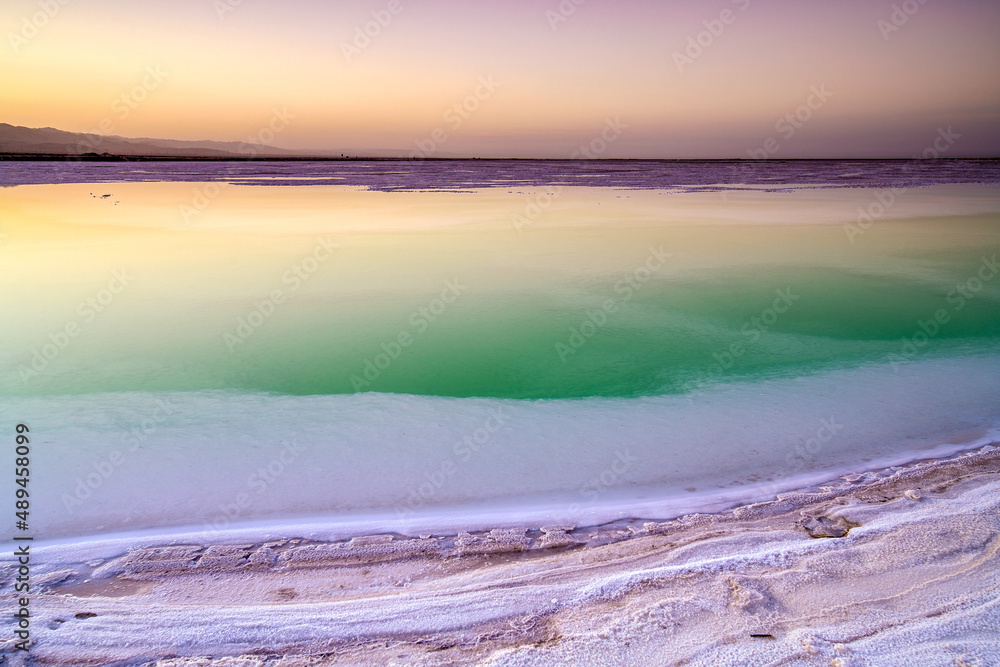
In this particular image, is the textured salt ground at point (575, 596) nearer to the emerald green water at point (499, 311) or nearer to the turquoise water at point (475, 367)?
the turquoise water at point (475, 367)

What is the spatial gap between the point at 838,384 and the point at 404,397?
4.42 meters

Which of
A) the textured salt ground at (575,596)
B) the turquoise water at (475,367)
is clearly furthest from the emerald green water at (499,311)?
the textured salt ground at (575,596)

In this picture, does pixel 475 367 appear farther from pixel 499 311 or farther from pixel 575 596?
pixel 575 596

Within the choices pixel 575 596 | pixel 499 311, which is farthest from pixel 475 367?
pixel 575 596

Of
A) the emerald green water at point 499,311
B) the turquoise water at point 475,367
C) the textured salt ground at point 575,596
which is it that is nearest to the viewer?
the textured salt ground at point 575,596

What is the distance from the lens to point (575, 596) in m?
2.79

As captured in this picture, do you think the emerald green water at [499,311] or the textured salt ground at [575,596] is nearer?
the textured salt ground at [575,596]

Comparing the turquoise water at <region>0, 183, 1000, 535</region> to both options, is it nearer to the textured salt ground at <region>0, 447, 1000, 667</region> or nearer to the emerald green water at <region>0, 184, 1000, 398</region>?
the emerald green water at <region>0, 184, 1000, 398</region>

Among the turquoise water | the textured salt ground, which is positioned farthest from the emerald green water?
the textured salt ground

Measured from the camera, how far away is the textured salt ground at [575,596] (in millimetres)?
2422

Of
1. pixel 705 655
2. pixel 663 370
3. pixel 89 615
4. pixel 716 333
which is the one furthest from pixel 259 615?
pixel 716 333

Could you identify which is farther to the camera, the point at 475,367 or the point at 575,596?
the point at 475,367

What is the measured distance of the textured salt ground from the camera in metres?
2.42

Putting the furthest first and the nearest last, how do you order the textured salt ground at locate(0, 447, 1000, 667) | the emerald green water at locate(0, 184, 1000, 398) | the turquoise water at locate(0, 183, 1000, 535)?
the emerald green water at locate(0, 184, 1000, 398) < the turquoise water at locate(0, 183, 1000, 535) < the textured salt ground at locate(0, 447, 1000, 667)
